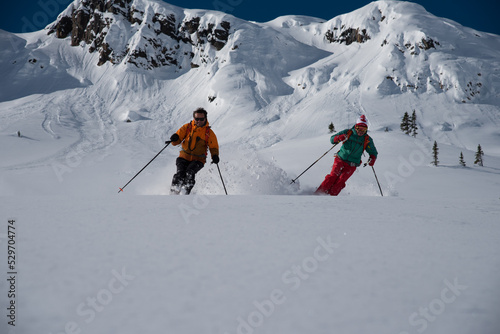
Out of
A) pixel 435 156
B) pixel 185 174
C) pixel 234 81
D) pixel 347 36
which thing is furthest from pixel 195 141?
pixel 347 36

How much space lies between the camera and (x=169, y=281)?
1.41 m

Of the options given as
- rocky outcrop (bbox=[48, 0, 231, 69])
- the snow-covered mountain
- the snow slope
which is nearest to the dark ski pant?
the snow slope

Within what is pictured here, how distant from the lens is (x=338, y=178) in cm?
762

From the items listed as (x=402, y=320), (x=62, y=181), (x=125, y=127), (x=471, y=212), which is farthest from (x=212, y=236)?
(x=125, y=127)

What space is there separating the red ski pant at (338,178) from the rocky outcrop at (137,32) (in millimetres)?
91591

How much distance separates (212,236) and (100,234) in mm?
743

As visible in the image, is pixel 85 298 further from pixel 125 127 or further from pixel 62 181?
pixel 125 127

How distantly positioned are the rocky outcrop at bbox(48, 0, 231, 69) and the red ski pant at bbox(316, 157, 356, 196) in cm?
9159

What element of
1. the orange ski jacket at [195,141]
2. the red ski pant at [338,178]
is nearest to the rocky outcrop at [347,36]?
the red ski pant at [338,178]

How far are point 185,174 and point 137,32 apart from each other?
354ft

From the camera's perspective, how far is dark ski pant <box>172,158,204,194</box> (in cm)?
628

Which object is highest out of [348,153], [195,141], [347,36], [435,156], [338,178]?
[347,36]

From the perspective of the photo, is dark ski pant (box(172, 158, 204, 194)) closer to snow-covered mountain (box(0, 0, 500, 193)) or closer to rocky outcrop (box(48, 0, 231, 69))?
snow-covered mountain (box(0, 0, 500, 193))

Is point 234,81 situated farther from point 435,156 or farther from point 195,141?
point 195,141
